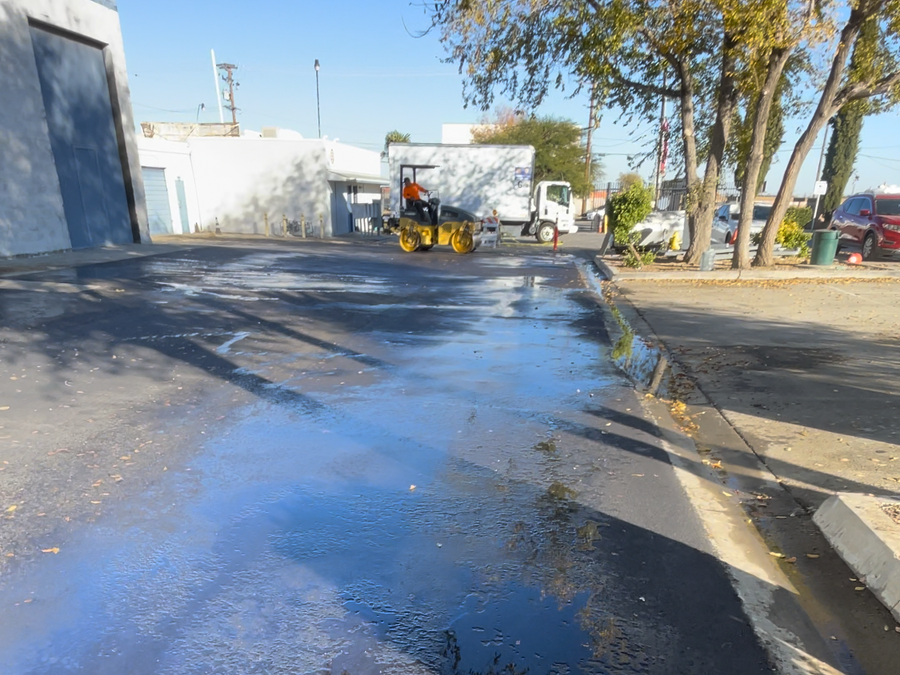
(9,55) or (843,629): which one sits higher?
(9,55)

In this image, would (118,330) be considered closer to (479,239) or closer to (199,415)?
(199,415)

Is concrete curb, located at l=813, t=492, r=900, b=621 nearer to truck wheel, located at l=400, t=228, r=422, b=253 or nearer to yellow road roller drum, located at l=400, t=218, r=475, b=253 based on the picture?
yellow road roller drum, located at l=400, t=218, r=475, b=253

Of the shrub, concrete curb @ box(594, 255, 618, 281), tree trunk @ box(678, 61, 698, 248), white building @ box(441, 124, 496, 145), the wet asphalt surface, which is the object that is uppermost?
white building @ box(441, 124, 496, 145)

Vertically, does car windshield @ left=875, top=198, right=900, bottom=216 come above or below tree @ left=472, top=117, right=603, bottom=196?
below

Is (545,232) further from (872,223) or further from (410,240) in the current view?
(872,223)

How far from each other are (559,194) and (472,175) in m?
4.76

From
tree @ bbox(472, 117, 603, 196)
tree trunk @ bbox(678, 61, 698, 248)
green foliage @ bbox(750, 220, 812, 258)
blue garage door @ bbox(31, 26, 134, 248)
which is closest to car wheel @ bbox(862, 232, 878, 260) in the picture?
green foliage @ bbox(750, 220, 812, 258)

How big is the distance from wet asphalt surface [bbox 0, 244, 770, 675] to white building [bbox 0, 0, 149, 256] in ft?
38.2

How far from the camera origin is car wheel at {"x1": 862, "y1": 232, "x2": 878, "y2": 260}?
1866 cm

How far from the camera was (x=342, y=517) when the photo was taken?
380cm

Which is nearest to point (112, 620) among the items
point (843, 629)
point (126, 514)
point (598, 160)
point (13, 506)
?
point (126, 514)

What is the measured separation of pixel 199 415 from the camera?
18.3 ft

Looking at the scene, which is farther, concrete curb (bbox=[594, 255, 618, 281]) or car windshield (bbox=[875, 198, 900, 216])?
car windshield (bbox=[875, 198, 900, 216])

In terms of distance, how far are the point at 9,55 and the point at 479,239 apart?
605 inches
